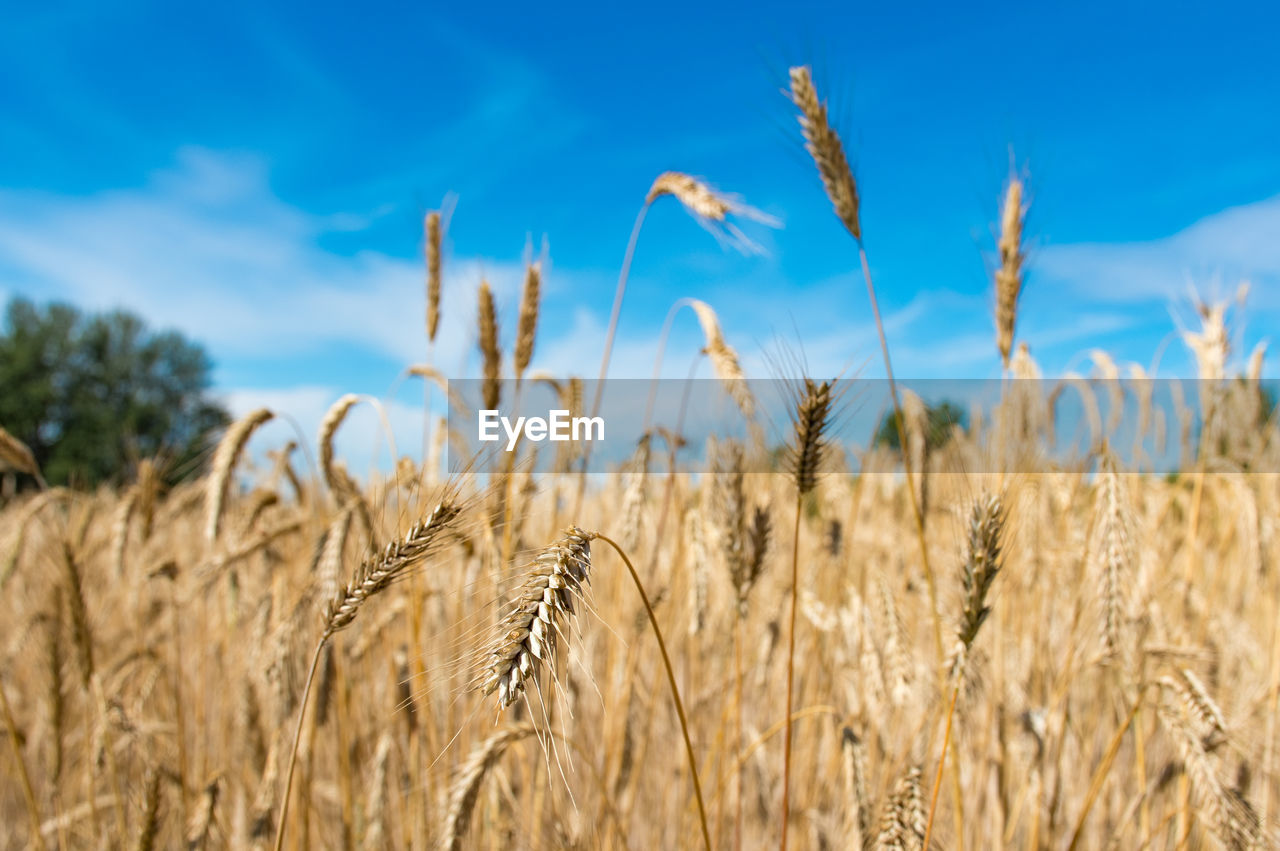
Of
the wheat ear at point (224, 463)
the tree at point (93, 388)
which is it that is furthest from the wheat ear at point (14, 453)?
the tree at point (93, 388)

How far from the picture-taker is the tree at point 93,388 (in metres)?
32.2

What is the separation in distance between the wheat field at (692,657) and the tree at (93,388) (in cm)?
3403

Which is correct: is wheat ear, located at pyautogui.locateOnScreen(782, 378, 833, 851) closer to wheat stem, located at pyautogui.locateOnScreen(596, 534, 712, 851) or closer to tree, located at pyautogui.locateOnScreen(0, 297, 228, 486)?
wheat stem, located at pyautogui.locateOnScreen(596, 534, 712, 851)

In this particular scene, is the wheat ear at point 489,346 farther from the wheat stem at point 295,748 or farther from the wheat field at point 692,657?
the wheat stem at point 295,748

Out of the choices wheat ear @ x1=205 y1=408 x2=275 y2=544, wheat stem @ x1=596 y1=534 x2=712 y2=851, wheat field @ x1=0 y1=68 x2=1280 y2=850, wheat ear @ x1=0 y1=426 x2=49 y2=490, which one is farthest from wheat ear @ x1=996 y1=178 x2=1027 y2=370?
wheat ear @ x1=0 y1=426 x2=49 y2=490

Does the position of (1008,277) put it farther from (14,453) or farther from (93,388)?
(93,388)

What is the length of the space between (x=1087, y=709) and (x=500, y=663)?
129 inches

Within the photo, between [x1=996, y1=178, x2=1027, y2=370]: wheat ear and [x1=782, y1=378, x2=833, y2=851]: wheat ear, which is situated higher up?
[x1=996, y1=178, x2=1027, y2=370]: wheat ear

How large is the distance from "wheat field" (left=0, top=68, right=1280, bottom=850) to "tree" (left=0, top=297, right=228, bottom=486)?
34029 millimetres

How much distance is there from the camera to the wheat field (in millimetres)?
1195

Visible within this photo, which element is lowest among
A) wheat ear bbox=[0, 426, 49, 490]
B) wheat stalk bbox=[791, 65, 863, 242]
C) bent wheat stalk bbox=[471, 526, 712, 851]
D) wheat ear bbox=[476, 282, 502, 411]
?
bent wheat stalk bbox=[471, 526, 712, 851]

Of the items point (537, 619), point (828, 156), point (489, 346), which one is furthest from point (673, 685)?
point (489, 346)

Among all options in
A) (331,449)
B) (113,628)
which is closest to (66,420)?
(113,628)

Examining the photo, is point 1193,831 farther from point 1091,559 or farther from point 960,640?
point 960,640
